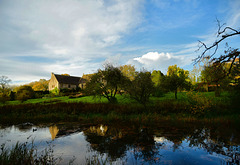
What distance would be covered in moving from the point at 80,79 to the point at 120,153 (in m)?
62.8

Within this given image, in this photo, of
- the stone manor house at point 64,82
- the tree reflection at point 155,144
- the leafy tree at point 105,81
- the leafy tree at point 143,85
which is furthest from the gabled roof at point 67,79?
the tree reflection at point 155,144

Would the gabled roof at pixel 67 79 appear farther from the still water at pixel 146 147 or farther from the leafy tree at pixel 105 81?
the still water at pixel 146 147

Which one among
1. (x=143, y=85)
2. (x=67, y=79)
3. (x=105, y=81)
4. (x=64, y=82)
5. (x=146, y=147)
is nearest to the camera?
(x=146, y=147)

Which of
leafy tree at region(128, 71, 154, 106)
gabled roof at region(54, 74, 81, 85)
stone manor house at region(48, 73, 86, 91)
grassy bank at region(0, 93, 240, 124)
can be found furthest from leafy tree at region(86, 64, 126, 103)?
gabled roof at region(54, 74, 81, 85)

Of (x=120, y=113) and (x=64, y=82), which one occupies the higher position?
(x=64, y=82)

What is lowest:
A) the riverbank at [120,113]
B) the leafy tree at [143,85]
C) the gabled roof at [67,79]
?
the riverbank at [120,113]

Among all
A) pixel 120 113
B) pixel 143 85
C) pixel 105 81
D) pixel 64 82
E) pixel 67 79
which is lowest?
pixel 120 113

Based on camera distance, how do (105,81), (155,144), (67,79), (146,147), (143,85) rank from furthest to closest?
1. (67,79)
2. (105,81)
3. (143,85)
4. (155,144)
5. (146,147)

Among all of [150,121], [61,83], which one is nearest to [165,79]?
[150,121]

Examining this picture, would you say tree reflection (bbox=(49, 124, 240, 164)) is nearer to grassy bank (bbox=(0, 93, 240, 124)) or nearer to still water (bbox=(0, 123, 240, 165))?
still water (bbox=(0, 123, 240, 165))

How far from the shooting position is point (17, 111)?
16.0 meters

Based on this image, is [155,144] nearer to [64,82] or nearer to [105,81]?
[105,81]

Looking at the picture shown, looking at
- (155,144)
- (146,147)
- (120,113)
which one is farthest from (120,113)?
(146,147)

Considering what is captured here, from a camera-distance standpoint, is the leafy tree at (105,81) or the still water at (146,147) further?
the leafy tree at (105,81)
